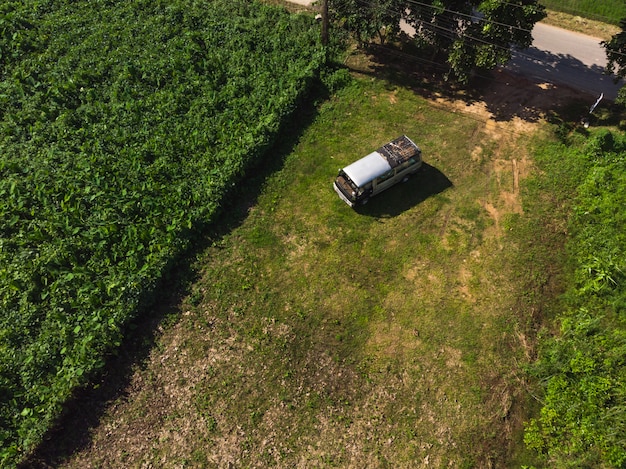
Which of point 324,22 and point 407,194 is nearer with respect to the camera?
point 407,194

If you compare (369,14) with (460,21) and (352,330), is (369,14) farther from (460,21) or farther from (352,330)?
(352,330)

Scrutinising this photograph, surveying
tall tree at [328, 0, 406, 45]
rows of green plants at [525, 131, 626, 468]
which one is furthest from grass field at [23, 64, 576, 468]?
tall tree at [328, 0, 406, 45]

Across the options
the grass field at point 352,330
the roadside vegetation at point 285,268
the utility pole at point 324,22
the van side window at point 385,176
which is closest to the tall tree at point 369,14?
the utility pole at point 324,22

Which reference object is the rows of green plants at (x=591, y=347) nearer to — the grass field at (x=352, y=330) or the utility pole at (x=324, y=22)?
the grass field at (x=352, y=330)

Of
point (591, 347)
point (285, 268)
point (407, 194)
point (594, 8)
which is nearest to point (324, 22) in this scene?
point (407, 194)

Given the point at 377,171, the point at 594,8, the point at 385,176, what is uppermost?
the point at 594,8

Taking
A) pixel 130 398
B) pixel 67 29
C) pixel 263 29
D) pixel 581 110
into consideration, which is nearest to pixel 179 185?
pixel 130 398

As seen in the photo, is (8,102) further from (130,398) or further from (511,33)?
(511,33)
